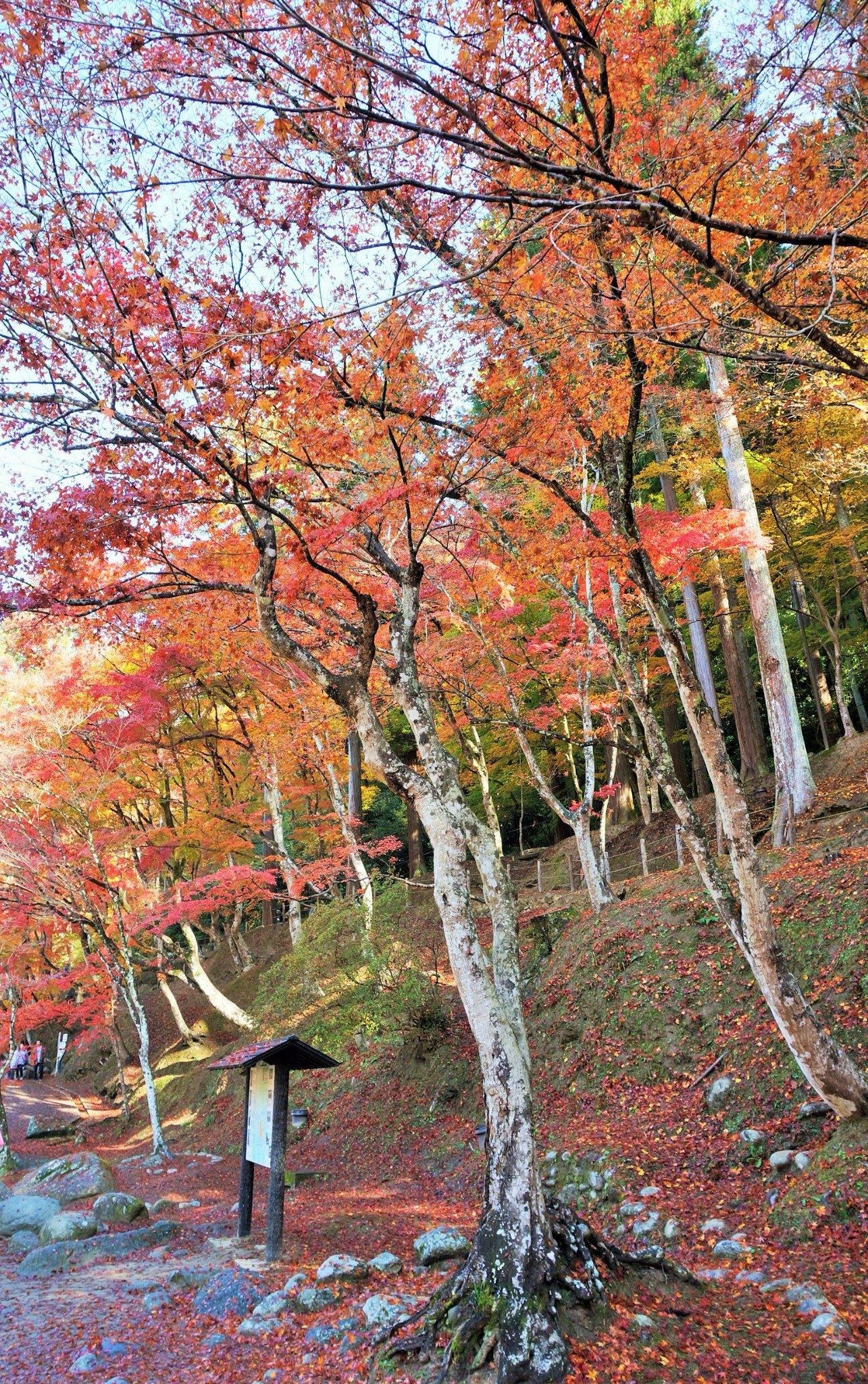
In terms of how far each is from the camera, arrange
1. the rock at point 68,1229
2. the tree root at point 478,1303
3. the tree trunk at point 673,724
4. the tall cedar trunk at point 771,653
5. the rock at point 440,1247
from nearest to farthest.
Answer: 1. the tree root at point 478,1303
2. the rock at point 440,1247
3. the rock at point 68,1229
4. the tall cedar trunk at point 771,653
5. the tree trunk at point 673,724

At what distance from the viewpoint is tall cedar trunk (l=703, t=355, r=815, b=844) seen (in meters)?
12.3

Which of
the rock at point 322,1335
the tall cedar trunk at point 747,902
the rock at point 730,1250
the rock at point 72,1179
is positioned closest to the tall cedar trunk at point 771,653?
the tall cedar trunk at point 747,902

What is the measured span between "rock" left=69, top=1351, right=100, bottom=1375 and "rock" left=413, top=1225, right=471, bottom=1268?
2.40 meters

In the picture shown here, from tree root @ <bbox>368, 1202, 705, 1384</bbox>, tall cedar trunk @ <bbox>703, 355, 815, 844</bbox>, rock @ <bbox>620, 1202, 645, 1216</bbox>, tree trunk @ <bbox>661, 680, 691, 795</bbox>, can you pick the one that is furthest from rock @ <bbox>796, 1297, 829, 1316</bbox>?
tree trunk @ <bbox>661, 680, 691, 795</bbox>

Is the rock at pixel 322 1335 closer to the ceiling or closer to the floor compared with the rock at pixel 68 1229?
closer to the ceiling

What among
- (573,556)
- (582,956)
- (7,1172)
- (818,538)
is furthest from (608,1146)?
(818,538)

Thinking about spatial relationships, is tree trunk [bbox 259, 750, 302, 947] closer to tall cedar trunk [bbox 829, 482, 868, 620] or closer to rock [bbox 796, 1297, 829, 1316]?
rock [bbox 796, 1297, 829, 1316]

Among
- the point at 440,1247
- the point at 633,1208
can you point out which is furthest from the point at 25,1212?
the point at 633,1208

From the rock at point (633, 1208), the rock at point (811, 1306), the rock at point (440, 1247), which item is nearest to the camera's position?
the rock at point (811, 1306)

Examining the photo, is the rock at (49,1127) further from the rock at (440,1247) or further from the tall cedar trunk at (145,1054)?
the rock at (440,1247)

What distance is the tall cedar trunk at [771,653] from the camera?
40.3ft

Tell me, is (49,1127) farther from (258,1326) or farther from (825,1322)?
(825,1322)

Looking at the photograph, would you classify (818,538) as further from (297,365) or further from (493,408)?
(297,365)

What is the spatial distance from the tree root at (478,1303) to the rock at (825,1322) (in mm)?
848
